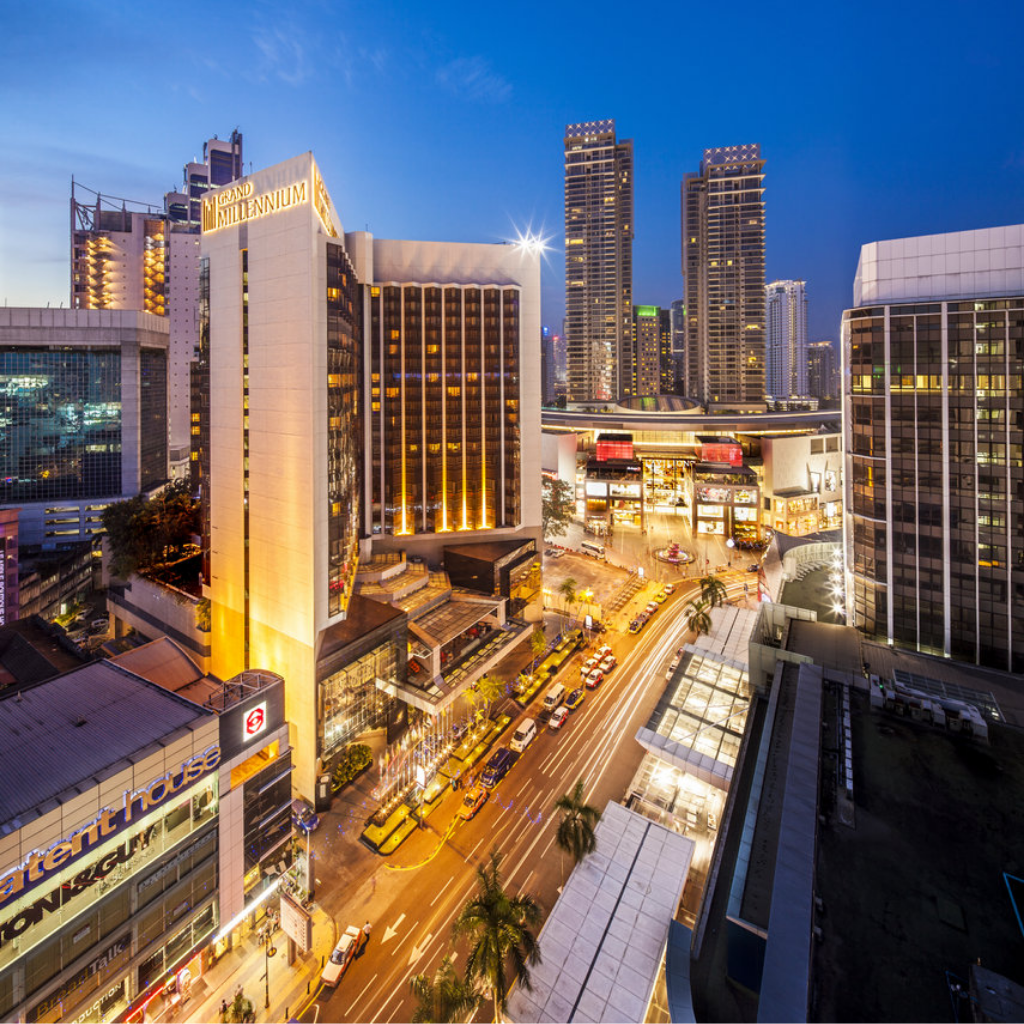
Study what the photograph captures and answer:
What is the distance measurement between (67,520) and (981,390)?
13028 centimetres

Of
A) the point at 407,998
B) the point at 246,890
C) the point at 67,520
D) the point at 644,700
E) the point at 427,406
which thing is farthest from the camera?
the point at 67,520

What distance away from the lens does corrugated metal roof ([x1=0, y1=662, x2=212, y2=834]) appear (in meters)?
22.1

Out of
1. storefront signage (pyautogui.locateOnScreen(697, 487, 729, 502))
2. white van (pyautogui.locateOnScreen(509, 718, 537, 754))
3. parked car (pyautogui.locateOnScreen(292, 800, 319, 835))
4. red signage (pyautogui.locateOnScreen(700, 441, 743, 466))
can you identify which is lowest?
parked car (pyautogui.locateOnScreen(292, 800, 319, 835))

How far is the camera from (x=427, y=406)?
69062mm

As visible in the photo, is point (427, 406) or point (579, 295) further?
point (579, 295)

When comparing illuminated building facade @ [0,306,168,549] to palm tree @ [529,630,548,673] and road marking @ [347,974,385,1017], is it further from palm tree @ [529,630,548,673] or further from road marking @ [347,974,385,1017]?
road marking @ [347,974,385,1017]

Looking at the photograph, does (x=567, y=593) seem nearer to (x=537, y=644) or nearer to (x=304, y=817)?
(x=537, y=644)

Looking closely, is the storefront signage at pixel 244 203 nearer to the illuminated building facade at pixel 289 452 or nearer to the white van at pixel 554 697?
the illuminated building facade at pixel 289 452

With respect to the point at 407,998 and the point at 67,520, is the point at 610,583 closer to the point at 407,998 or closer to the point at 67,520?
the point at 407,998

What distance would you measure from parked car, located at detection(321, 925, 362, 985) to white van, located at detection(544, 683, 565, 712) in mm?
25610

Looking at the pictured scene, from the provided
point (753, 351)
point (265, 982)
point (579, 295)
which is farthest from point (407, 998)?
point (579, 295)

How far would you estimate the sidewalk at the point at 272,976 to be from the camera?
92.4 feet

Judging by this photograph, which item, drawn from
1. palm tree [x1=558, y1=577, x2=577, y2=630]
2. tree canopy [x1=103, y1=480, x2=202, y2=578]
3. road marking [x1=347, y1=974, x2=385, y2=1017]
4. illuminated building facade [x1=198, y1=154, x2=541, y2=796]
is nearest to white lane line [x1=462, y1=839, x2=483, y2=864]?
road marking [x1=347, y1=974, x2=385, y2=1017]

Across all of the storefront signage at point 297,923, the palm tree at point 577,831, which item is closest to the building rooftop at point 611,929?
the palm tree at point 577,831
